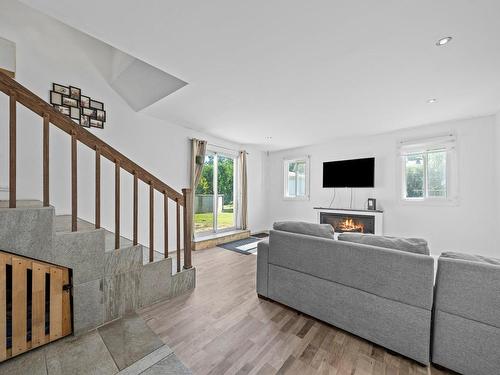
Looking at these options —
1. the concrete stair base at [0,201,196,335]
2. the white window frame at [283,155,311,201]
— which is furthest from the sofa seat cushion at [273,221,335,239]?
the white window frame at [283,155,311,201]

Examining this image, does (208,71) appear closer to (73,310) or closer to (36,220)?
(36,220)

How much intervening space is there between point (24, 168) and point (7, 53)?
52.1 inches

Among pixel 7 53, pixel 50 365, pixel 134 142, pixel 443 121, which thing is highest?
pixel 7 53

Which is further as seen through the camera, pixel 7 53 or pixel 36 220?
pixel 7 53

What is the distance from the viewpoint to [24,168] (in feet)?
8.56

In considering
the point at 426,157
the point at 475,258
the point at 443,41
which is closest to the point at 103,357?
the point at 475,258

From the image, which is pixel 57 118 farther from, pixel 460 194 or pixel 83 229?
pixel 460 194

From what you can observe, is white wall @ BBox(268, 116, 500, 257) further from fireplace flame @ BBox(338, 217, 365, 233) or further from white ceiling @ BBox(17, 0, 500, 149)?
white ceiling @ BBox(17, 0, 500, 149)

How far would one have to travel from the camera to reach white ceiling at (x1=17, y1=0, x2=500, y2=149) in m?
1.56

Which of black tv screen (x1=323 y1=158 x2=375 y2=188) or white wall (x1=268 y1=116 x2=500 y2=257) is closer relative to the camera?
white wall (x1=268 y1=116 x2=500 y2=257)

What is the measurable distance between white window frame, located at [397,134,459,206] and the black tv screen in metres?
0.55

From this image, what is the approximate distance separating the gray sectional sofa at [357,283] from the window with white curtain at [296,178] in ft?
13.0

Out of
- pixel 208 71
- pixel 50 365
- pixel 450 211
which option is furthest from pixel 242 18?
pixel 450 211

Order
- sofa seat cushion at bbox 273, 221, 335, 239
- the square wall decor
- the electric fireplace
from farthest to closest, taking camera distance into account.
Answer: the electric fireplace, the square wall decor, sofa seat cushion at bbox 273, 221, 335, 239
